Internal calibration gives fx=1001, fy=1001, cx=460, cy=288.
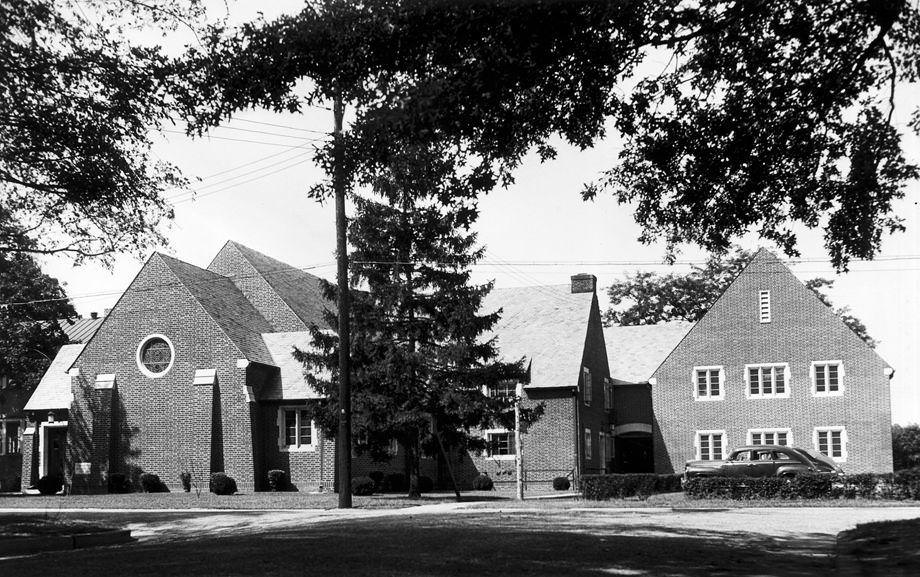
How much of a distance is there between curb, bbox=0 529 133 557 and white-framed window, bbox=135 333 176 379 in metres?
24.6

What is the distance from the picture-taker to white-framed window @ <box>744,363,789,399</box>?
147 ft

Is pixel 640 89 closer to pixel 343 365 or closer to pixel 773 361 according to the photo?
pixel 343 365

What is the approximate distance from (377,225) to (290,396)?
1095cm

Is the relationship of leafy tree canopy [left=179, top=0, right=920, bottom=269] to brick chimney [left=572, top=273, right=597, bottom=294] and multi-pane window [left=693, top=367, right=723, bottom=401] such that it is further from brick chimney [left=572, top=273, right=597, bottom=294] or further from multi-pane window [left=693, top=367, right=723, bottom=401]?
brick chimney [left=572, top=273, right=597, bottom=294]

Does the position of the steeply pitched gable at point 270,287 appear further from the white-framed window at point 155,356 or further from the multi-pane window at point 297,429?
the multi-pane window at point 297,429

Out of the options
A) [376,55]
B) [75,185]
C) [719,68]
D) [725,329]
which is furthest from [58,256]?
[725,329]

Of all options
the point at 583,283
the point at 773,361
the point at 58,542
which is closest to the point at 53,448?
the point at 583,283

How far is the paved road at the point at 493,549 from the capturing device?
444 inches

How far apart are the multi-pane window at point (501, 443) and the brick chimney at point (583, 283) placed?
10312 millimetres

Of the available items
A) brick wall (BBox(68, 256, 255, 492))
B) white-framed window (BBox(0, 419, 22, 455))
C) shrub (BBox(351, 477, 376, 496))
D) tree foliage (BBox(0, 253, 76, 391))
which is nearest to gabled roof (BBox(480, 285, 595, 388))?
shrub (BBox(351, 477, 376, 496))

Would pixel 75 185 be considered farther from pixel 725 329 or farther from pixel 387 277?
pixel 725 329

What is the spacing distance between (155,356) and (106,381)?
7.38 feet

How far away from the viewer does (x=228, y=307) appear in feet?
145

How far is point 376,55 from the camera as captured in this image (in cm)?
1148
